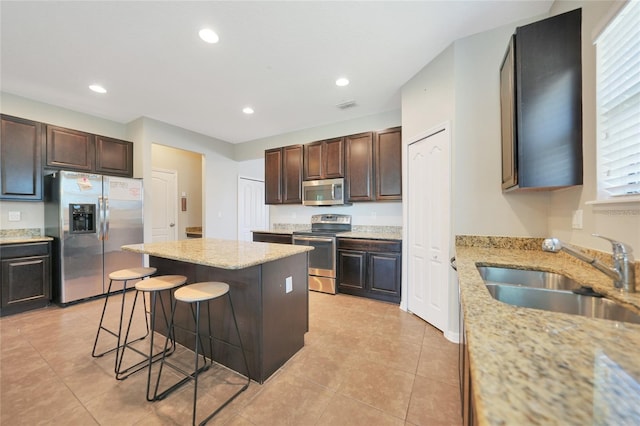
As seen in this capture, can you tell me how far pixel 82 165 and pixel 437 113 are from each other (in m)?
4.85

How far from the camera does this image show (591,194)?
1521mm

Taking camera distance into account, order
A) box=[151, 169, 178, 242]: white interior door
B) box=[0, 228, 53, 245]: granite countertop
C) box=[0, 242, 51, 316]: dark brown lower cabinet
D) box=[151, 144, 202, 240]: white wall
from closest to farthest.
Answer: box=[0, 242, 51, 316]: dark brown lower cabinet < box=[0, 228, 53, 245]: granite countertop < box=[151, 169, 178, 242]: white interior door < box=[151, 144, 202, 240]: white wall

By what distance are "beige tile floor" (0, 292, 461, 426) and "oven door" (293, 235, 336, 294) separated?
1.15 metres

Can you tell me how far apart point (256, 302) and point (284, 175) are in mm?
3152

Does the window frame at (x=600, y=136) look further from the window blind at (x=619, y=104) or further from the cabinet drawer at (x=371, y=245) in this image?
the cabinet drawer at (x=371, y=245)

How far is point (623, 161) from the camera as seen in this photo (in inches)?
50.0

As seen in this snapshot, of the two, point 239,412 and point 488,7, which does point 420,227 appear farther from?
point 239,412

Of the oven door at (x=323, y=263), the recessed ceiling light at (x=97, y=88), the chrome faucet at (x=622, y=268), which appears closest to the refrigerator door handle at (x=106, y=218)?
the recessed ceiling light at (x=97, y=88)

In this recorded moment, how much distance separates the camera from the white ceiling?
6.45 ft

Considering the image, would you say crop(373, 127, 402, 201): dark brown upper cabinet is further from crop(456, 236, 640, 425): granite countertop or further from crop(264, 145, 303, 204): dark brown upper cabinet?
crop(456, 236, 640, 425): granite countertop

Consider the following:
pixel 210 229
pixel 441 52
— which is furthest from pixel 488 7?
pixel 210 229

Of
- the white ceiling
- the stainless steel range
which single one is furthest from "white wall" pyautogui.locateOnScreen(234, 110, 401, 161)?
the stainless steel range

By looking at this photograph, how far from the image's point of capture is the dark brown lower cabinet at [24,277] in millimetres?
2949

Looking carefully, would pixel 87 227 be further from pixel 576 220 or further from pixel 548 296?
pixel 576 220
